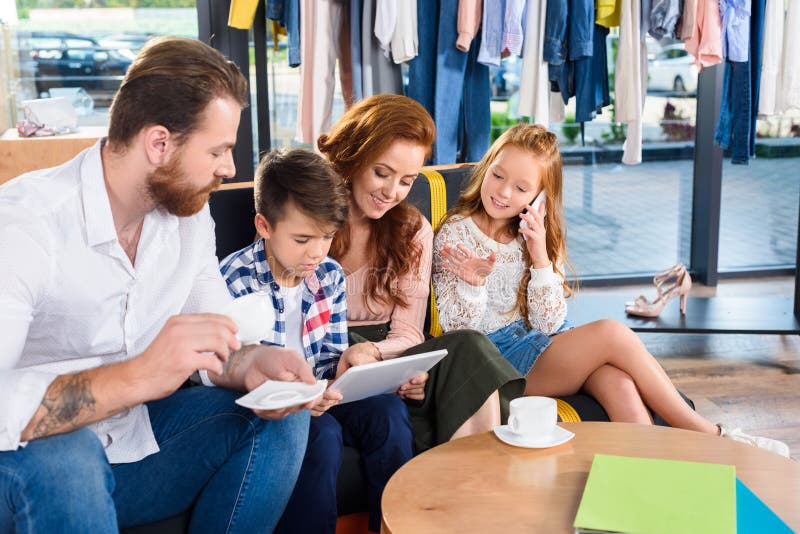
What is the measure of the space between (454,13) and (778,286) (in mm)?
2150

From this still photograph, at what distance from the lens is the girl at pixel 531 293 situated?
2059mm

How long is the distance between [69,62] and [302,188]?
2399 mm

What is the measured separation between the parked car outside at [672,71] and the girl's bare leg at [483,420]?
2.93 meters

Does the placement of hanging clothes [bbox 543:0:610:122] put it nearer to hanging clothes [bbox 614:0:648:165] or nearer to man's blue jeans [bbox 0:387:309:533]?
hanging clothes [bbox 614:0:648:165]

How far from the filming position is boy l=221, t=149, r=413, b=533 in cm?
172

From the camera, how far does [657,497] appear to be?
4.30 feet

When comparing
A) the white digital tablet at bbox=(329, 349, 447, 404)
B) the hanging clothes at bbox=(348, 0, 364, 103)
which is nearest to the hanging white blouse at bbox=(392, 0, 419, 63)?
the hanging clothes at bbox=(348, 0, 364, 103)

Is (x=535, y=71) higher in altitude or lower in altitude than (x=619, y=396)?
higher

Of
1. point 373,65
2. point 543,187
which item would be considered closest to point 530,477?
point 543,187

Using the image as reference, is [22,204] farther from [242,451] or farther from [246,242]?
[246,242]

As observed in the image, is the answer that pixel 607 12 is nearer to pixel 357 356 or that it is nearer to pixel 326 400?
pixel 357 356

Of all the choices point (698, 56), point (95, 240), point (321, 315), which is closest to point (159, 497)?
point (95, 240)

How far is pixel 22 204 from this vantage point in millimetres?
1420

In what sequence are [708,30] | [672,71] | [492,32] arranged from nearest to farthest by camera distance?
[492,32] → [708,30] → [672,71]
